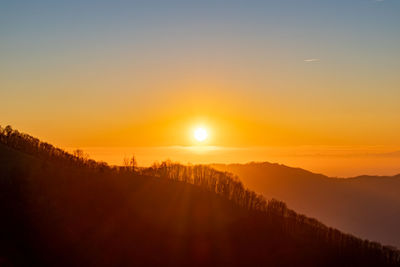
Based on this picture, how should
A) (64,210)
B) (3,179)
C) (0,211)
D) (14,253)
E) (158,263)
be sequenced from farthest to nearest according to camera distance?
(158,263) < (64,210) < (3,179) < (0,211) < (14,253)

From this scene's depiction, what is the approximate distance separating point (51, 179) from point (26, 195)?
23743mm

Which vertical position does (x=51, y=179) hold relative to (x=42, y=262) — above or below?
above

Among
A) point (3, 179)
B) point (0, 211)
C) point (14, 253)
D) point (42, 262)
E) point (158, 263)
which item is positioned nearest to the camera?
point (14, 253)

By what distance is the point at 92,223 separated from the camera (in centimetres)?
18925

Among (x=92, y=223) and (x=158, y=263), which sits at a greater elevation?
(x=92, y=223)

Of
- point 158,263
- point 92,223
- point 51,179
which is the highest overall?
point 51,179

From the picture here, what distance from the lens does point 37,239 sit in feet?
501

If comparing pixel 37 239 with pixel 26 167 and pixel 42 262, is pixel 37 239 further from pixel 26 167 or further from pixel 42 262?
pixel 26 167

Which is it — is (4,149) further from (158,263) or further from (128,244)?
(158,263)

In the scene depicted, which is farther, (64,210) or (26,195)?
(64,210)

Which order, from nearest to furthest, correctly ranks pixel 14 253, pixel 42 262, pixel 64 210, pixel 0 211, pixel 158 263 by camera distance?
pixel 14 253 → pixel 42 262 → pixel 0 211 → pixel 64 210 → pixel 158 263

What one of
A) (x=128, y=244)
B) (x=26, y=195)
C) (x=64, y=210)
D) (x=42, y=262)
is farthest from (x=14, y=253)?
(x=128, y=244)

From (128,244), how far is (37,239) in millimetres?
45657

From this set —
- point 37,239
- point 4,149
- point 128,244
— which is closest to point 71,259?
point 37,239
